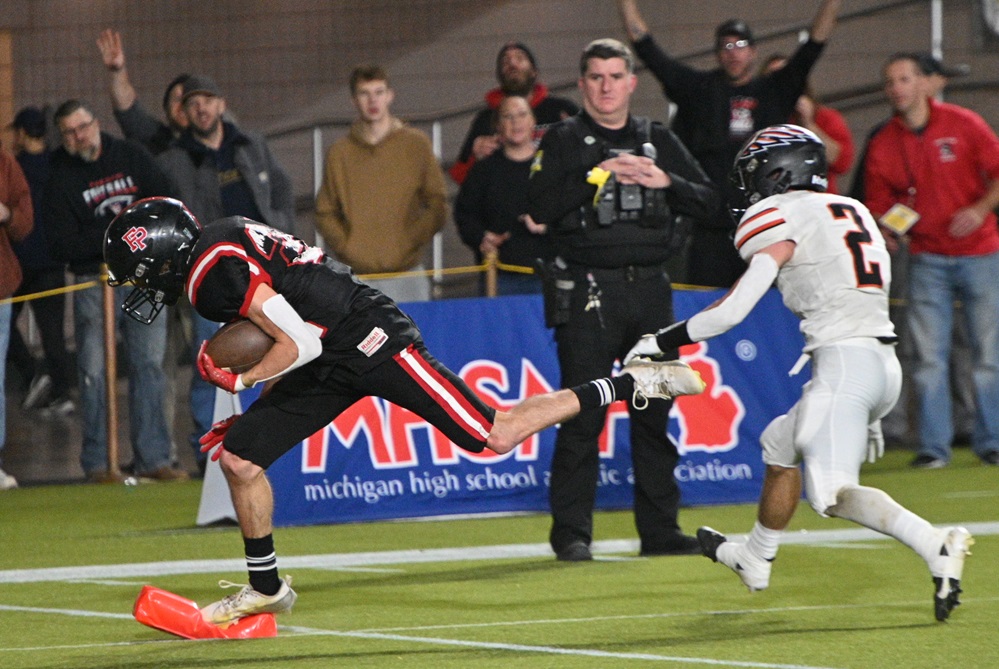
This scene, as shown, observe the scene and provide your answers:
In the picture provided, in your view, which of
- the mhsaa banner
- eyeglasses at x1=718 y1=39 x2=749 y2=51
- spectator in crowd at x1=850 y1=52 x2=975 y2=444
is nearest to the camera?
the mhsaa banner

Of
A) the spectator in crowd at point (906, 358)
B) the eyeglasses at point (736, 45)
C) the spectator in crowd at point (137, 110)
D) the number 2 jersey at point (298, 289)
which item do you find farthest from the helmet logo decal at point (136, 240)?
the spectator in crowd at point (906, 358)

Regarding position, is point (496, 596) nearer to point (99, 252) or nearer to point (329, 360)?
point (329, 360)

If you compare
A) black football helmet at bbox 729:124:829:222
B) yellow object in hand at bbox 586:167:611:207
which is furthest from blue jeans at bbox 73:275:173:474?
black football helmet at bbox 729:124:829:222

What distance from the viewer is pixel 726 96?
10.5 metres

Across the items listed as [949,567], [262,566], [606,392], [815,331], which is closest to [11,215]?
[262,566]

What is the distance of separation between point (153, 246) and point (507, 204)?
5239 millimetres

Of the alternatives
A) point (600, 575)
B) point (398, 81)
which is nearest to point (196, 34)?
point (398, 81)

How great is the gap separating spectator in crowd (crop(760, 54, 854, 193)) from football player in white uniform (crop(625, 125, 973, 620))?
5.25 metres

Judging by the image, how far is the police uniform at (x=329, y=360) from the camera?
19.4 feet

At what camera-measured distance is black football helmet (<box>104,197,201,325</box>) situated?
5.82 meters

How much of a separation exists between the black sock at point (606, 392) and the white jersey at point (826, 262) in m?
0.69

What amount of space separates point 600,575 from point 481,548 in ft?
3.87

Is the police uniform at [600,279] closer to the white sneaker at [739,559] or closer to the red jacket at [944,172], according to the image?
the white sneaker at [739,559]

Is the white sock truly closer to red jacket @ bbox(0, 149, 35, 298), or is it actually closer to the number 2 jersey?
the number 2 jersey
